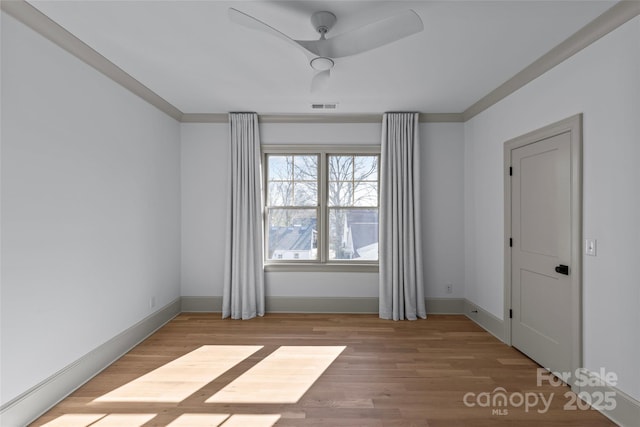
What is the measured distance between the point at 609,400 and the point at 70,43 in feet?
15.1

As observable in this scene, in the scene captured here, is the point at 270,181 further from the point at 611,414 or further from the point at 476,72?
the point at 611,414

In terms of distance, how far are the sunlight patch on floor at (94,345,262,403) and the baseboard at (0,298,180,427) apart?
284mm

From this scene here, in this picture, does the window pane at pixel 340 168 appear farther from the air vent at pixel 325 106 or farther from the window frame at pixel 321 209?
the air vent at pixel 325 106

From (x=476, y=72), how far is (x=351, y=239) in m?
2.45

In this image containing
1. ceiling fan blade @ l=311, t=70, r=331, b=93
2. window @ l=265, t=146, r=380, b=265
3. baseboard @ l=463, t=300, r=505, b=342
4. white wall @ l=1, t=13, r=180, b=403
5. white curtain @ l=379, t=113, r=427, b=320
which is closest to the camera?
white wall @ l=1, t=13, r=180, b=403

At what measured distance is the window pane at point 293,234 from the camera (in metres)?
4.43

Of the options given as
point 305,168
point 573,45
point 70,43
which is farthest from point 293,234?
point 573,45

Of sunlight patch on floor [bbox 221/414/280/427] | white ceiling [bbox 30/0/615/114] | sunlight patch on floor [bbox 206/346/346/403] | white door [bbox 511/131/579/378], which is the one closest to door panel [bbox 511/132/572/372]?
white door [bbox 511/131/579/378]

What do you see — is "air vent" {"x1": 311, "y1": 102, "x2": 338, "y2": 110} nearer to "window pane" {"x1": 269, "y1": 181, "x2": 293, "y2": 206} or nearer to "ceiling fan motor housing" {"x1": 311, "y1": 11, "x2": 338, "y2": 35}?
"window pane" {"x1": 269, "y1": 181, "x2": 293, "y2": 206}

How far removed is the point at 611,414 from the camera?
215cm

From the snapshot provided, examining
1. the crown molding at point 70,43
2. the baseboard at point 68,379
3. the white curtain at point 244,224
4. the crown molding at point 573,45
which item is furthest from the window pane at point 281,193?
Result: the crown molding at point 573,45

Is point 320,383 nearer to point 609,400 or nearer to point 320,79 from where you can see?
point 609,400

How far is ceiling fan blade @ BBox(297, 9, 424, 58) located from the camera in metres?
1.84

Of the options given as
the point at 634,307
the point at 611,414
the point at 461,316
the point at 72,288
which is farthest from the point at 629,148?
the point at 72,288
